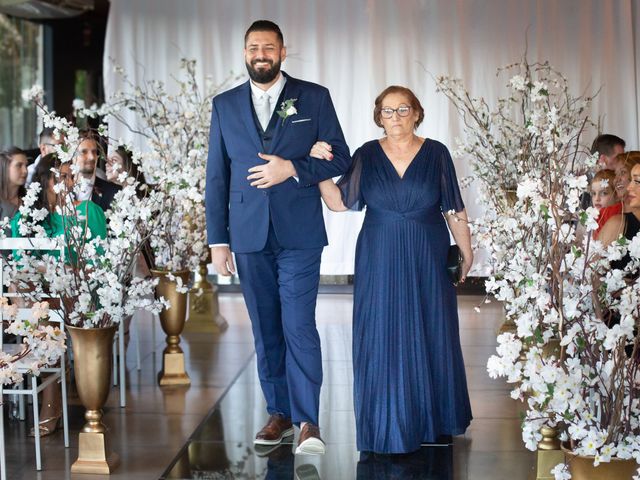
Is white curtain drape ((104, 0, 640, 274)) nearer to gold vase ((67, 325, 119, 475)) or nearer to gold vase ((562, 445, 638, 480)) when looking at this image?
gold vase ((67, 325, 119, 475))

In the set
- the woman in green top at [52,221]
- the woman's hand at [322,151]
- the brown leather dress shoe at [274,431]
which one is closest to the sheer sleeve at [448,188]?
the woman's hand at [322,151]

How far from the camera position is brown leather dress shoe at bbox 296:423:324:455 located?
196 inches

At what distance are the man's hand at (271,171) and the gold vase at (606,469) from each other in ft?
5.93

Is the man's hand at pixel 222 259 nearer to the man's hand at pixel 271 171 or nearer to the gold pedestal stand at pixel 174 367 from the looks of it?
the man's hand at pixel 271 171

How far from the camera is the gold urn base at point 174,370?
6660 millimetres

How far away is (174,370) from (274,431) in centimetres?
158

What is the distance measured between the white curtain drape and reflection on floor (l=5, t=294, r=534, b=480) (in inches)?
141

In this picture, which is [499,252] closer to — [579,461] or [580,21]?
[579,461]

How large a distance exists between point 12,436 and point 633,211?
3.46 m

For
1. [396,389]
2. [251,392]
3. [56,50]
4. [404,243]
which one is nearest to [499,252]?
[404,243]

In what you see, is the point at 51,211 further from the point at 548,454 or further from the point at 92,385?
the point at 548,454

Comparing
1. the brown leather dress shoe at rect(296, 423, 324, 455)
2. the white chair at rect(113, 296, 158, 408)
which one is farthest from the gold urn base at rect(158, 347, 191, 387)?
the brown leather dress shoe at rect(296, 423, 324, 455)

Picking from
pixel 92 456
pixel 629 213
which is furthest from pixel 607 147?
pixel 92 456

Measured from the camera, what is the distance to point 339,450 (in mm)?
5207
